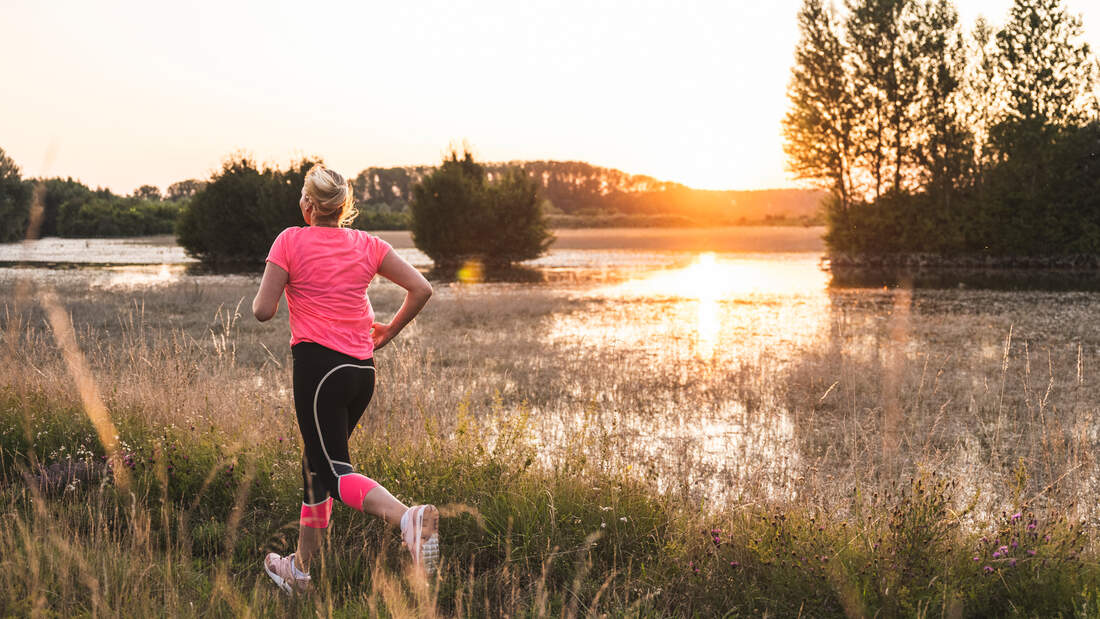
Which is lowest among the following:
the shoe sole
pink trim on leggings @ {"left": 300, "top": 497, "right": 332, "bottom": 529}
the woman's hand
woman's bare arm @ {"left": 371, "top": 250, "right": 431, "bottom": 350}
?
the shoe sole

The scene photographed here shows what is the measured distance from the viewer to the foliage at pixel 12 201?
5472cm

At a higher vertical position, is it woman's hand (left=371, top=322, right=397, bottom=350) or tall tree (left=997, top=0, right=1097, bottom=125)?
tall tree (left=997, top=0, right=1097, bottom=125)

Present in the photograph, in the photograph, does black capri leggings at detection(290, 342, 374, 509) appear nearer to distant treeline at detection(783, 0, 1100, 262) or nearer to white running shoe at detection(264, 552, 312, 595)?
white running shoe at detection(264, 552, 312, 595)

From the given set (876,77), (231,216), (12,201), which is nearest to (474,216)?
(231,216)

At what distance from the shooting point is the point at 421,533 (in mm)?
3555

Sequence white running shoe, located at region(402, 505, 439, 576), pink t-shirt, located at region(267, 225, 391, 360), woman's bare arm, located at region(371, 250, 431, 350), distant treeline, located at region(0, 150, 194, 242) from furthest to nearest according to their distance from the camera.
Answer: distant treeline, located at region(0, 150, 194, 242) < woman's bare arm, located at region(371, 250, 431, 350) < pink t-shirt, located at region(267, 225, 391, 360) < white running shoe, located at region(402, 505, 439, 576)

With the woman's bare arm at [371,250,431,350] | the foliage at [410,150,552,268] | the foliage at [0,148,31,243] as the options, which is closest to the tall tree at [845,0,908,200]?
the foliage at [410,150,552,268]

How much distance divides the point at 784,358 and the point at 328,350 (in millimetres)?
10594

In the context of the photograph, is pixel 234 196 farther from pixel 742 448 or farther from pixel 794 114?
pixel 742 448

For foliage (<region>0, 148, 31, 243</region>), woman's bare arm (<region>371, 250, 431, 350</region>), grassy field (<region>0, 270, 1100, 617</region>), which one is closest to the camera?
grassy field (<region>0, 270, 1100, 617</region>)

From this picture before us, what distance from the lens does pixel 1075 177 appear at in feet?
124

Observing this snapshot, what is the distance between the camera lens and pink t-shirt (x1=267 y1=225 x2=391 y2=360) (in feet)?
11.9

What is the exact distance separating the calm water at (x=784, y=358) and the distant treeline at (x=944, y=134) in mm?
12265

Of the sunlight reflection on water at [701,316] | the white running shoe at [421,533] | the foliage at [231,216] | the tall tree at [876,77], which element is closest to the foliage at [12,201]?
the foliage at [231,216]
